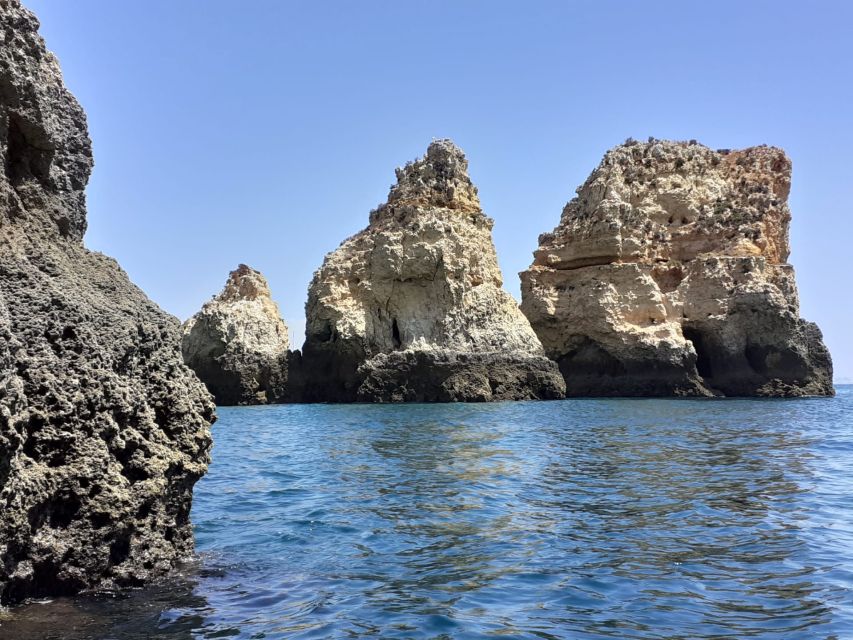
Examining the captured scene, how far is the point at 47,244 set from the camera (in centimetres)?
666

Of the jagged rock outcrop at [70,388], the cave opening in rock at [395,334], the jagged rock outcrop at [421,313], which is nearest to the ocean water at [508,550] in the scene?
the jagged rock outcrop at [70,388]

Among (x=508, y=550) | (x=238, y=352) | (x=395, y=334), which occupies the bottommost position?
(x=508, y=550)

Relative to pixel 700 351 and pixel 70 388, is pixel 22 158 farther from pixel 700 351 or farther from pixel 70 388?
pixel 700 351

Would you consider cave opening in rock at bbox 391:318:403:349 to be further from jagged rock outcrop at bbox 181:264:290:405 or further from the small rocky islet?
jagged rock outcrop at bbox 181:264:290:405

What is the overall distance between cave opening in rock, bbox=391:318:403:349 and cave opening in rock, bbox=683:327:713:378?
1736cm

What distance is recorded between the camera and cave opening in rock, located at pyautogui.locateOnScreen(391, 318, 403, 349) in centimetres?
4187

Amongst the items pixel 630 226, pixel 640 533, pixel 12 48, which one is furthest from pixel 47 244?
pixel 630 226

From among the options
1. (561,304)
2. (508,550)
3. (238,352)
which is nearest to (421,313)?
(238,352)

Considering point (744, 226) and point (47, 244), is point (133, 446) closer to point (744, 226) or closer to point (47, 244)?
point (47, 244)

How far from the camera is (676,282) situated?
49969mm

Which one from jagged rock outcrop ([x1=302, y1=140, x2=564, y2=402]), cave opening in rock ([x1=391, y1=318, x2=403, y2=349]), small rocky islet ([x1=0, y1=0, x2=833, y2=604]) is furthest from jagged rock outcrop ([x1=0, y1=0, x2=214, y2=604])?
cave opening in rock ([x1=391, y1=318, x2=403, y2=349])

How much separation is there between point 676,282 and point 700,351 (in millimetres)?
4547

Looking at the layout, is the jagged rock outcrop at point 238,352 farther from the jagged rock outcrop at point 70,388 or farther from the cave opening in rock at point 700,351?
the jagged rock outcrop at point 70,388

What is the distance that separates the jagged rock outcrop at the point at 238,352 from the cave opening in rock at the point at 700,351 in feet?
77.1
